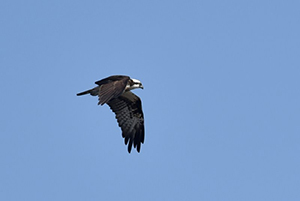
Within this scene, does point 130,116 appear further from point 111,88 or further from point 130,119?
point 111,88

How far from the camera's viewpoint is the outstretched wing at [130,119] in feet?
76.7

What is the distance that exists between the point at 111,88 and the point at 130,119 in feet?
10.7

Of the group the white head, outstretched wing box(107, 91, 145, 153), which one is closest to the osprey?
outstretched wing box(107, 91, 145, 153)

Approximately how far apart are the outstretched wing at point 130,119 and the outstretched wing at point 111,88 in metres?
2.06

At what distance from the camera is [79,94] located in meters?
22.0

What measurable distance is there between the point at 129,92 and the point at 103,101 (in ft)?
10.6

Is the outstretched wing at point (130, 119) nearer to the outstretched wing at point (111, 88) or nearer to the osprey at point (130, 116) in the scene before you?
the osprey at point (130, 116)

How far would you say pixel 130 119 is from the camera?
23547 mm

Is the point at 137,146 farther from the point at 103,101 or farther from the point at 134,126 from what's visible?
the point at 103,101

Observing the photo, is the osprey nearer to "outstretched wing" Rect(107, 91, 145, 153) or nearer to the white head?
"outstretched wing" Rect(107, 91, 145, 153)

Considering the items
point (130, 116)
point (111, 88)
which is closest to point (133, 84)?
point (111, 88)

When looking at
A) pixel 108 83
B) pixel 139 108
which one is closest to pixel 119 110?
pixel 139 108

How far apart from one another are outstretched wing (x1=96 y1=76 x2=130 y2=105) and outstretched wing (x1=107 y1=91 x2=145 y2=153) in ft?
6.76

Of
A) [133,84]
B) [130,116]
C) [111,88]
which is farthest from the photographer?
[130,116]
